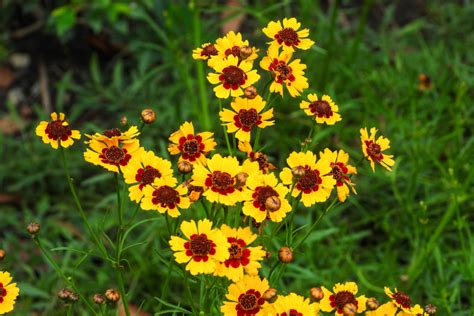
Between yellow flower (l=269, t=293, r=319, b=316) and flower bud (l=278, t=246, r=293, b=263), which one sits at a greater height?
flower bud (l=278, t=246, r=293, b=263)

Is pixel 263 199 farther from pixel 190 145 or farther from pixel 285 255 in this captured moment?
pixel 190 145

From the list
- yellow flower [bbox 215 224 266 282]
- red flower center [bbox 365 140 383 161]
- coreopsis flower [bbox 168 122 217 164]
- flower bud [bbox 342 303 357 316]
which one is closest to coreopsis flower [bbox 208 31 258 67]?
coreopsis flower [bbox 168 122 217 164]

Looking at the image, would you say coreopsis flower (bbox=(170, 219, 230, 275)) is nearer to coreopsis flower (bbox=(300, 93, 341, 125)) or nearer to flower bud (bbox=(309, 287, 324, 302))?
flower bud (bbox=(309, 287, 324, 302))

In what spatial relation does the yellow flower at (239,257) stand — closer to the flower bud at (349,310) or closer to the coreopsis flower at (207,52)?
the flower bud at (349,310)

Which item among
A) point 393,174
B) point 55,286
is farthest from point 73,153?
point 393,174

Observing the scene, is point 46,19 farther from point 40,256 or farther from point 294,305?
point 294,305

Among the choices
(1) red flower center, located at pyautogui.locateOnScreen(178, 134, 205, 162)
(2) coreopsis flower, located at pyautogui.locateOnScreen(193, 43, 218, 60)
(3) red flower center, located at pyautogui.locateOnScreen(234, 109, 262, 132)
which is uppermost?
(2) coreopsis flower, located at pyautogui.locateOnScreen(193, 43, 218, 60)

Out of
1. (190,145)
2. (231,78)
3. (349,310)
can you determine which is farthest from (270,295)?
(231,78)
